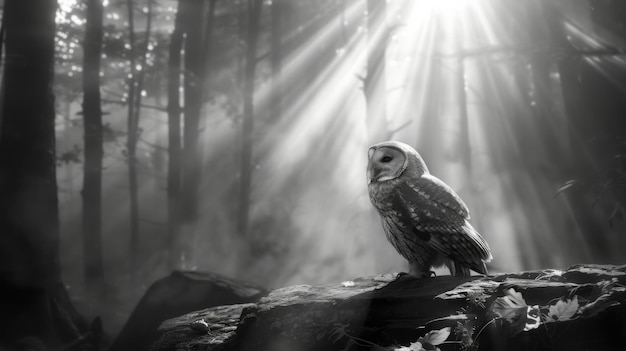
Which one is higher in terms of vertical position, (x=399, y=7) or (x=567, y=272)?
(x=399, y=7)

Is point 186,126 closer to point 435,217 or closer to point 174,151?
point 174,151

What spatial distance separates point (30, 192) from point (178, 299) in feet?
7.93

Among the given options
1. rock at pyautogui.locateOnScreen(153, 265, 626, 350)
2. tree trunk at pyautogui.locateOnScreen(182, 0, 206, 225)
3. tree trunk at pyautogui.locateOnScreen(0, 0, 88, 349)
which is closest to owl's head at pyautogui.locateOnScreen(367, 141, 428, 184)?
rock at pyautogui.locateOnScreen(153, 265, 626, 350)

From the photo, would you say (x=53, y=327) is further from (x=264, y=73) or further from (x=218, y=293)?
(x=264, y=73)

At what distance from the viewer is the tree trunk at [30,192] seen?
6.38 m

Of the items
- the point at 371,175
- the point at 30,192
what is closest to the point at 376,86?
the point at 30,192

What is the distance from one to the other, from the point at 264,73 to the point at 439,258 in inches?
672

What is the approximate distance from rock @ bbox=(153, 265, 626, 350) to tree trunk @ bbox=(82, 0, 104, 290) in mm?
9239

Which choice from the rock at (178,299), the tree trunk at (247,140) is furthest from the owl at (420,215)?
the tree trunk at (247,140)

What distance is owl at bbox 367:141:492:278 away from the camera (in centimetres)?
340

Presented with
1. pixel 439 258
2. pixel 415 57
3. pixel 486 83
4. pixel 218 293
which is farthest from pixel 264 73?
pixel 439 258

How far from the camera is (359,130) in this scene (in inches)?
699

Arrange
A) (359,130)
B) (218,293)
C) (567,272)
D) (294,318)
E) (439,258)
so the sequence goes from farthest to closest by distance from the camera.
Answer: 1. (359,130)
2. (218,293)
3. (439,258)
4. (294,318)
5. (567,272)

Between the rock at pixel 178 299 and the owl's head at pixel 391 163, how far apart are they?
319 cm
